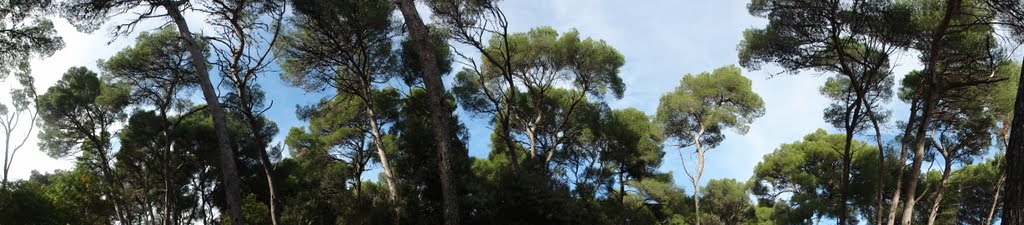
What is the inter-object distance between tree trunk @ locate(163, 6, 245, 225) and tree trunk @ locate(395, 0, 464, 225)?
2147 millimetres

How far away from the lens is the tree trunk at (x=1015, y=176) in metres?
2.45

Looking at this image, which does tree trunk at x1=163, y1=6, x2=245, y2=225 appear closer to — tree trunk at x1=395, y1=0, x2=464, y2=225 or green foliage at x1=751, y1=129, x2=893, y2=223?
tree trunk at x1=395, y1=0, x2=464, y2=225

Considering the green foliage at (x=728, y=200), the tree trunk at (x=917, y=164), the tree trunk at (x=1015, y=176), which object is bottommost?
the tree trunk at (x=1015, y=176)

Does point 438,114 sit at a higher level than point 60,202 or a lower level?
lower

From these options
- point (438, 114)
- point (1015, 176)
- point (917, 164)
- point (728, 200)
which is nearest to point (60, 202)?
point (438, 114)

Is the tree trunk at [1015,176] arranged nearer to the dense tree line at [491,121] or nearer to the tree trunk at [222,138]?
the dense tree line at [491,121]

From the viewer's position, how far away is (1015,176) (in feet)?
→ 8.16

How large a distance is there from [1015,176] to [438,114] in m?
4.96

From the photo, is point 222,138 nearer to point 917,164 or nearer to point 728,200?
point 917,164

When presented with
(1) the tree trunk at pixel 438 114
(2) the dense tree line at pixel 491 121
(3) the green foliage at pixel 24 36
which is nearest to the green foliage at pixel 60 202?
(2) the dense tree line at pixel 491 121

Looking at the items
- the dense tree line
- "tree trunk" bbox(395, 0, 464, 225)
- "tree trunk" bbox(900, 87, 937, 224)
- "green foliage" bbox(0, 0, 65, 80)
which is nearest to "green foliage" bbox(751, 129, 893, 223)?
the dense tree line

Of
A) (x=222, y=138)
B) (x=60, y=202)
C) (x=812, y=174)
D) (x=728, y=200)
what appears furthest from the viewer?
(x=728, y=200)

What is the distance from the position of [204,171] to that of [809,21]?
1612 centimetres

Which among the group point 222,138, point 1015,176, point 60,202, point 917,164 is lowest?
point 1015,176
